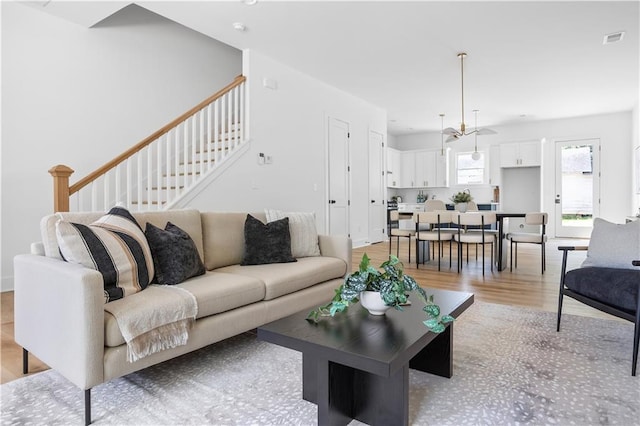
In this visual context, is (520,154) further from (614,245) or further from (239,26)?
(239,26)

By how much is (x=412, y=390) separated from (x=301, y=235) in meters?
1.72

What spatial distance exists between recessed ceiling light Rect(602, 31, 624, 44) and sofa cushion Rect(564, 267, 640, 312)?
3624mm

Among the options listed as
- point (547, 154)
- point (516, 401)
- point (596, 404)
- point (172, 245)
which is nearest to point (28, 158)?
point (172, 245)

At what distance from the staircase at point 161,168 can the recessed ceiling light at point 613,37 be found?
180 inches

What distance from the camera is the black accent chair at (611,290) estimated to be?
2018 millimetres

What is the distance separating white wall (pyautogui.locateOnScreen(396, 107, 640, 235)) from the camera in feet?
26.7

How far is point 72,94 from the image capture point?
176 inches

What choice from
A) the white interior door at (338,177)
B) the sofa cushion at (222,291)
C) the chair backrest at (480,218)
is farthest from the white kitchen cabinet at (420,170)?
the sofa cushion at (222,291)

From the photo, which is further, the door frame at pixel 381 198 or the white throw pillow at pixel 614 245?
the door frame at pixel 381 198

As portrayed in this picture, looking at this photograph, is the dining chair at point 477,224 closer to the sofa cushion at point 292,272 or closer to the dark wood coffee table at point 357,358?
the sofa cushion at point 292,272

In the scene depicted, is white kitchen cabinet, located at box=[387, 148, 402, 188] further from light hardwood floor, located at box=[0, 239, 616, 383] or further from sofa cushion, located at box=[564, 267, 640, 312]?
sofa cushion, located at box=[564, 267, 640, 312]

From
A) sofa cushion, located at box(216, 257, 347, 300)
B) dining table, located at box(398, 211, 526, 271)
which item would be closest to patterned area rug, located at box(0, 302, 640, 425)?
sofa cushion, located at box(216, 257, 347, 300)

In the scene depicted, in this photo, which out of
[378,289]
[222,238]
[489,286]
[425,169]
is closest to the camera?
[378,289]

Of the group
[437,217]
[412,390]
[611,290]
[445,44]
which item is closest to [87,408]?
[412,390]
